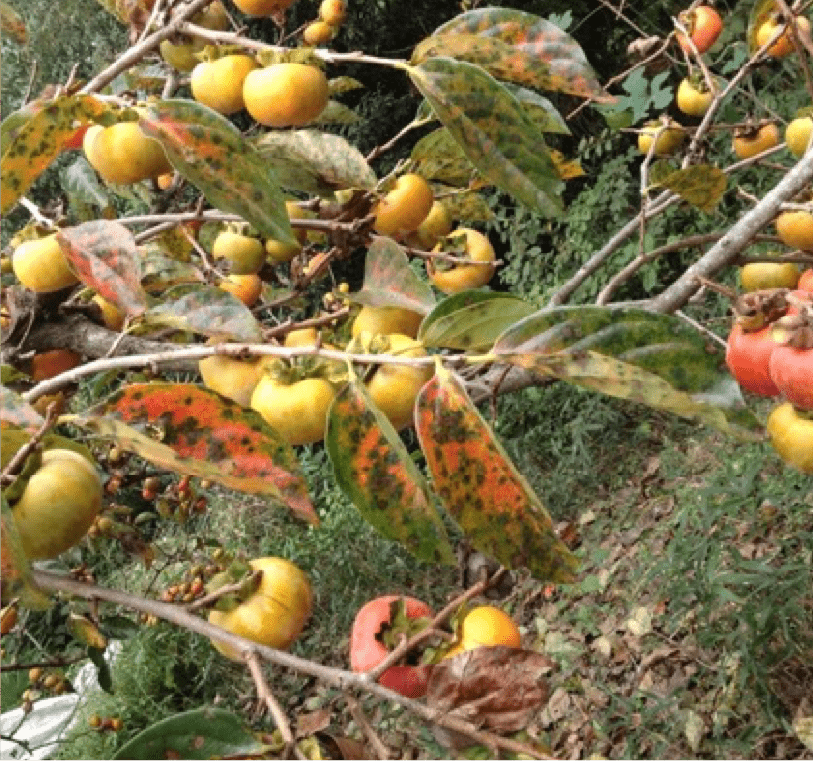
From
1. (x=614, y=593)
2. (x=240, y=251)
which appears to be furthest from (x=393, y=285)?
(x=614, y=593)

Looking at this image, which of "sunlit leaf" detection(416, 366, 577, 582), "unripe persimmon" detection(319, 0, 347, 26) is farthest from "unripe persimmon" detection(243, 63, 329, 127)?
"sunlit leaf" detection(416, 366, 577, 582)

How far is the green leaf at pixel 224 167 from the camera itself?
1.93ft

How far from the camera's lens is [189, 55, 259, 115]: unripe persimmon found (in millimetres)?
787

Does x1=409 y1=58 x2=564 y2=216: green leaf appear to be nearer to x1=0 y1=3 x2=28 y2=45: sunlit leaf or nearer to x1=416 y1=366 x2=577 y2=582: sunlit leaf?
x1=416 y1=366 x2=577 y2=582: sunlit leaf

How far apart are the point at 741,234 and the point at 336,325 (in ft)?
1.13

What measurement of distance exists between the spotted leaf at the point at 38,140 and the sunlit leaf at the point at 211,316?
0.11 metres

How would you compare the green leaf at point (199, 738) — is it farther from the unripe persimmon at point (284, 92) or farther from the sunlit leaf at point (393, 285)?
the unripe persimmon at point (284, 92)

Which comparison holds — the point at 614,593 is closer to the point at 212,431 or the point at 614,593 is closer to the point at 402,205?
the point at 402,205

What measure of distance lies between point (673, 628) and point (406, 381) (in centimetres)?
160

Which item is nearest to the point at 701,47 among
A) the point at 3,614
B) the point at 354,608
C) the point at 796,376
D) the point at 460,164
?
the point at 460,164

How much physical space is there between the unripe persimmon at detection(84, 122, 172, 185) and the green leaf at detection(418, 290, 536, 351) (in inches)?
11.1

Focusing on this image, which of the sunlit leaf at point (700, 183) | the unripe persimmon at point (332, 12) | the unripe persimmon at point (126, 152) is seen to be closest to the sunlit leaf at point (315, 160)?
the unripe persimmon at point (126, 152)

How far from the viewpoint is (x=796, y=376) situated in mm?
626

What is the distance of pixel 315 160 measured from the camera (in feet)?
2.62
